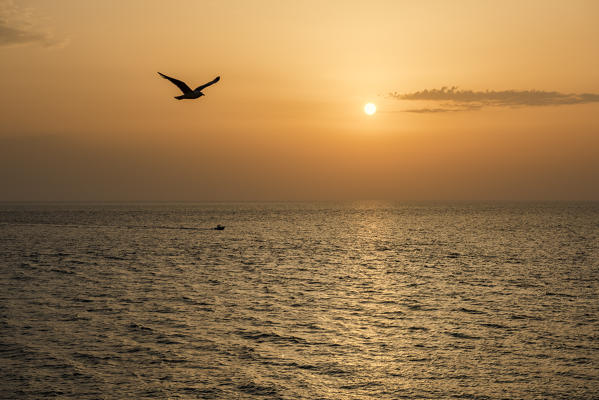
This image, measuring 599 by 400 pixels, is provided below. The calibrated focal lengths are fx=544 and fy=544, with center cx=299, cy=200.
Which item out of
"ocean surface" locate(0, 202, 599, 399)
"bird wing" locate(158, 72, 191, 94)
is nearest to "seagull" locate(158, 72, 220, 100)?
"bird wing" locate(158, 72, 191, 94)

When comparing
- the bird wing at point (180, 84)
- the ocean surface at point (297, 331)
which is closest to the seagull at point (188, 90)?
the bird wing at point (180, 84)

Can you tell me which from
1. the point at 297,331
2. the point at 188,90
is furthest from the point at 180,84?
the point at 297,331

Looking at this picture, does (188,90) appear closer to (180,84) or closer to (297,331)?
(180,84)

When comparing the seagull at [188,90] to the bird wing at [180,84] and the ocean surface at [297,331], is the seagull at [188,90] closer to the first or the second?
the bird wing at [180,84]

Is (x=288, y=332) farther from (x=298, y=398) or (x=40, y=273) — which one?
(x=40, y=273)

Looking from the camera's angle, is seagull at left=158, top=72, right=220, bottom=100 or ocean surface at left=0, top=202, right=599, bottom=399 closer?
ocean surface at left=0, top=202, right=599, bottom=399

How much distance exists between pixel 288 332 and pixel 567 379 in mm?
14867

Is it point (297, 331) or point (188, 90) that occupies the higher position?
point (188, 90)

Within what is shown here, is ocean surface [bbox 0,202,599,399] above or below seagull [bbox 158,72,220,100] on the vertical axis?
below

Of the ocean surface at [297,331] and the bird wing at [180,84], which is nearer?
the ocean surface at [297,331]

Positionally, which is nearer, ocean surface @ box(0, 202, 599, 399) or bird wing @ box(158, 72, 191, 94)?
ocean surface @ box(0, 202, 599, 399)

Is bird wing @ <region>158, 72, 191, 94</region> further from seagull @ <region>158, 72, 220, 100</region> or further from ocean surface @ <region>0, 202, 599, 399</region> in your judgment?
ocean surface @ <region>0, 202, 599, 399</region>

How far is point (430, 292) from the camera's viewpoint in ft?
156

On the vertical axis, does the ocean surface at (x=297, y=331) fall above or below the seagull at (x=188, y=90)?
below
